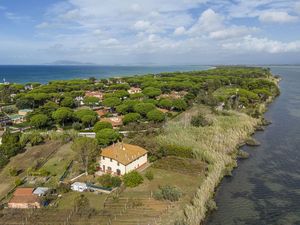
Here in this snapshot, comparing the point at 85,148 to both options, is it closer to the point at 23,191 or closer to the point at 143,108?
the point at 23,191

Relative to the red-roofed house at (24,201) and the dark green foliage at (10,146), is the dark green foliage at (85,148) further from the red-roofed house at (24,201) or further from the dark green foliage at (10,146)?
the dark green foliage at (10,146)

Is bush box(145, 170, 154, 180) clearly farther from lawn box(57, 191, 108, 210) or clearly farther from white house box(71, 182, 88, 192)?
white house box(71, 182, 88, 192)

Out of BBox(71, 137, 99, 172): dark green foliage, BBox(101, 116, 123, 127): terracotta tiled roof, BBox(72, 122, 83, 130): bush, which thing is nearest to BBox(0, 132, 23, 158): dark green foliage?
BBox(71, 137, 99, 172): dark green foliage

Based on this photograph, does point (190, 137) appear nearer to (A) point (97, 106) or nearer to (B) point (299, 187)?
(B) point (299, 187)

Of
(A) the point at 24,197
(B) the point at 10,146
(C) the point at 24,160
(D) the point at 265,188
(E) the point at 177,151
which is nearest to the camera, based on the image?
(A) the point at 24,197

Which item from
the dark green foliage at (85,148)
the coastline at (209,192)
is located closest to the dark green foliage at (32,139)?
the dark green foliage at (85,148)

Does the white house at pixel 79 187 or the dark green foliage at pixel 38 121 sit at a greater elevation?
the dark green foliage at pixel 38 121

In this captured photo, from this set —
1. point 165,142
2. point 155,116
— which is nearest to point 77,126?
point 155,116
